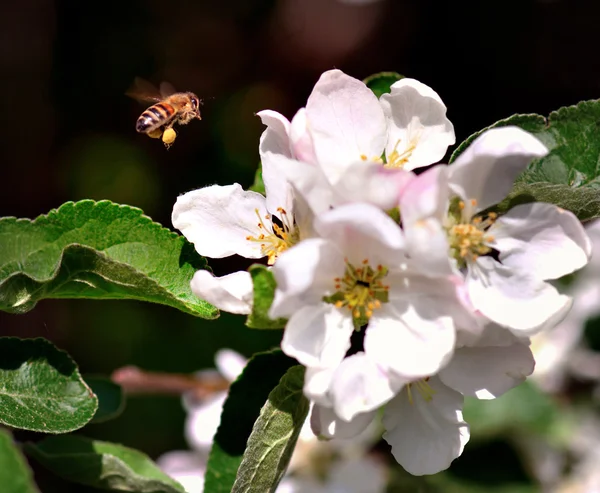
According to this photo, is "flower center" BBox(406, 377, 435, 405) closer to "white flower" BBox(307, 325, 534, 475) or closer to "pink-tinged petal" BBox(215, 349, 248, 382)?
"white flower" BBox(307, 325, 534, 475)

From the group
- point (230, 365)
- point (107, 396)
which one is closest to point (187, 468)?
point (230, 365)

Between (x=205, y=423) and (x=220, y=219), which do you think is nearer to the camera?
(x=220, y=219)

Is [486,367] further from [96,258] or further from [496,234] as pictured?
[96,258]

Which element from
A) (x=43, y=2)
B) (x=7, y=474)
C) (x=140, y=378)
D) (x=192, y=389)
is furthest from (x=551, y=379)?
(x=43, y=2)

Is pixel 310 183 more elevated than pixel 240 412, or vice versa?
pixel 310 183

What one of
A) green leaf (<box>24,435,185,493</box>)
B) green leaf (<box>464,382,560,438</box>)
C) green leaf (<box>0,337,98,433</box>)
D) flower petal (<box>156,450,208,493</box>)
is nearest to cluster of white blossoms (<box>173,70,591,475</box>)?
green leaf (<box>0,337,98,433</box>)

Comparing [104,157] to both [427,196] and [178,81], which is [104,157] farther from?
[427,196]

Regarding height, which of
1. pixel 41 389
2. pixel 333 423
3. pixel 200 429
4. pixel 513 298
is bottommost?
pixel 200 429

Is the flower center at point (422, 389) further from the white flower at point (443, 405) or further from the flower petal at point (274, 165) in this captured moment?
the flower petal at point (274, 165)
